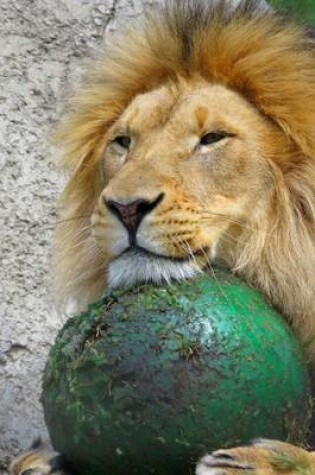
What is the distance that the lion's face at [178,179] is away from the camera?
2.87 meters

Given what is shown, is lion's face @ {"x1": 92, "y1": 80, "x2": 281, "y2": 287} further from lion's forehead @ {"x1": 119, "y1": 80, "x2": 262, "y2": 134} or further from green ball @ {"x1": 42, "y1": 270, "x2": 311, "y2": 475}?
green ball @ {"x1": 42, "y1": 270, "x2": 311, "y2": 475}

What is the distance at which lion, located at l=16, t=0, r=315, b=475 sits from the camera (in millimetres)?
2895

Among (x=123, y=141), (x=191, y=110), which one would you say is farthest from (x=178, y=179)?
(x=123, y=141)

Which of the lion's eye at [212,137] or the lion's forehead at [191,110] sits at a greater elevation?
the lion's forehead at [191,110]

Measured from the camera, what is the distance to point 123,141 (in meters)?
3.34

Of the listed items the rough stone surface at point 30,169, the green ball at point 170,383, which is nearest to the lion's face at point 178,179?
the green ball at point 170,383

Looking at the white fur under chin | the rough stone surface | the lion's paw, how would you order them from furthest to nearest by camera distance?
the rough stone surface → the white fur under chin → the lion's paw

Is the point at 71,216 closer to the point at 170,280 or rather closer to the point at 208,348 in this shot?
the point at 170,280

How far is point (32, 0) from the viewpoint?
186 inches

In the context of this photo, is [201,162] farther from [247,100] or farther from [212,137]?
[247,100]

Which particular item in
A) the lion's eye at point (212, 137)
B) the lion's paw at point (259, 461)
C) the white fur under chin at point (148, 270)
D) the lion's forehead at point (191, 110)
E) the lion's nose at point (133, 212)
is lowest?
the lion's paw at point (259, 461)

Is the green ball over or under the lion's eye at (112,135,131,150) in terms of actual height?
under

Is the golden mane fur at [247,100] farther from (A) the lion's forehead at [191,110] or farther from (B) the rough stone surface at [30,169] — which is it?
(B) the rough stone surface at [30,169]

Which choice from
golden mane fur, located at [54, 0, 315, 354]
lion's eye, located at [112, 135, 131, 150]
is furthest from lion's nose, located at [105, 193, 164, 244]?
lion's eye, located at [112, 135, 131, 150]
